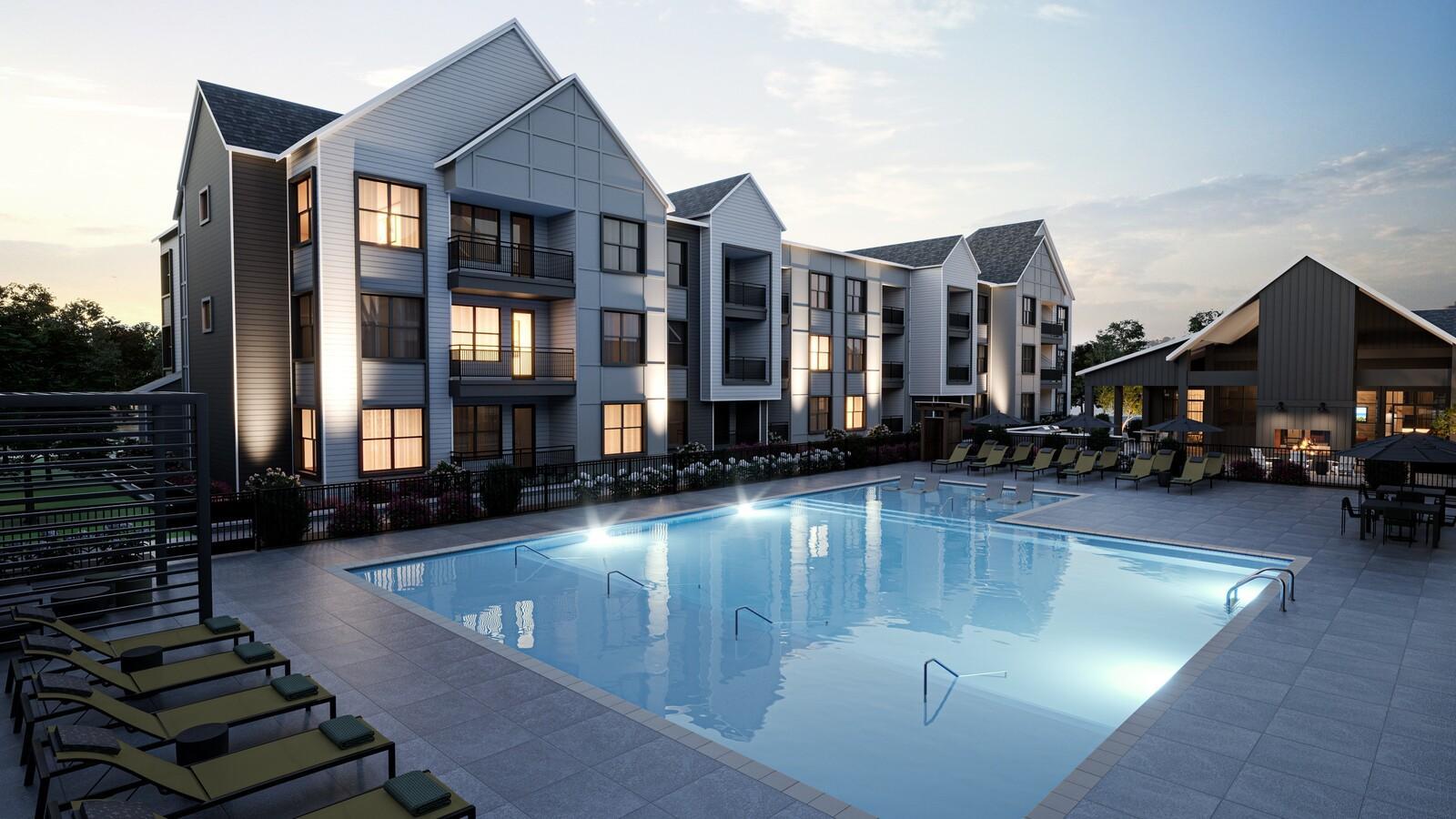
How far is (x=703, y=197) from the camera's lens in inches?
1244

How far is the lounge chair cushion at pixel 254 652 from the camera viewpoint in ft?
26.1

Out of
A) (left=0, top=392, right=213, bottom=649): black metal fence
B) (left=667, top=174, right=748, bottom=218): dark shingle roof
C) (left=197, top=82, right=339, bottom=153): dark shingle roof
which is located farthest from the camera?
(left=667, top=174, right=748, bottom=218): dark shingle roof

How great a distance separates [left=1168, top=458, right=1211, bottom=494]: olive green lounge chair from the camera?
76.9 ft

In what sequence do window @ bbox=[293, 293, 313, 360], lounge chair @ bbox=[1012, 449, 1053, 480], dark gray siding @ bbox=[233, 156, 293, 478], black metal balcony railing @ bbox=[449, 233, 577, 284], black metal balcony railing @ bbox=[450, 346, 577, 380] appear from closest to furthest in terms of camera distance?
dark gray siding @ bbox=[233, 156, 293, 478], window @ bbox=[293, 293, 313, 360], black metal balcony railing @ bbox=[450, 346, 577, 380], black metal balcony railing @ bbox=[449, 233, 577, 284], lounge chair @ bbox=[1012, 449, 1053, 480]

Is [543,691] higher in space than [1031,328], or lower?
lower

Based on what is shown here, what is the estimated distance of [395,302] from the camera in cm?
2200

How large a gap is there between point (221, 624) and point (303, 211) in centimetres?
1639

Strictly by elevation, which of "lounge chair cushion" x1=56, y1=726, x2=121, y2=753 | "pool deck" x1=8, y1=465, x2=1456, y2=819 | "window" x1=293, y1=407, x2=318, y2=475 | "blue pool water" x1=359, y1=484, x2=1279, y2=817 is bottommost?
"blue pool water" x1=359, y1=484, x2=1279, y2=817

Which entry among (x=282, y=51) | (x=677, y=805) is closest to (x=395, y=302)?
(x=282, y=51)

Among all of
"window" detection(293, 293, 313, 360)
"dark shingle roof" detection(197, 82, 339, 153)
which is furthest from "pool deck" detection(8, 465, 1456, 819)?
"dark shingle roof" detection(197, 82, 339, 153)

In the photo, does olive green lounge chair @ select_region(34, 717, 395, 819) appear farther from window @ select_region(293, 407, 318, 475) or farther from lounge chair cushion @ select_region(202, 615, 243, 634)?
window @ select_region(293, 407, 318, 475)

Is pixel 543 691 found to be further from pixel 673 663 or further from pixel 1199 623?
pixel 1199 623

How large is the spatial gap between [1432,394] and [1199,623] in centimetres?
2830

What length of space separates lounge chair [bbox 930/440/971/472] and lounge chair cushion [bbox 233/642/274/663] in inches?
989
